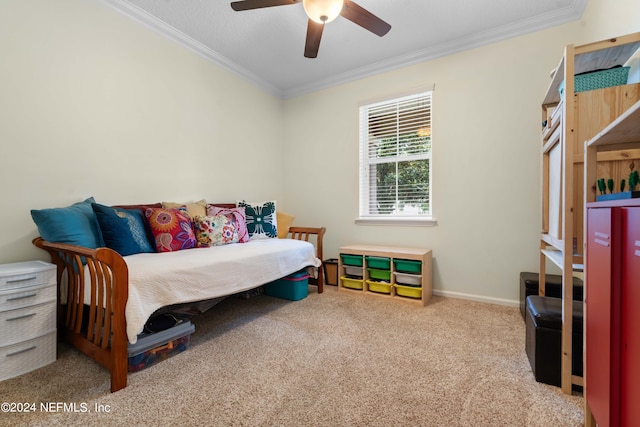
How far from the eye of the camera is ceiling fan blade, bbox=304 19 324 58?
6.38ft

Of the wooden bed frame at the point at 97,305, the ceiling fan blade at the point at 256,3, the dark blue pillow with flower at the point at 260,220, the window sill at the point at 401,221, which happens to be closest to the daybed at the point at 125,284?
the wooden bed frame at the point at 97,305

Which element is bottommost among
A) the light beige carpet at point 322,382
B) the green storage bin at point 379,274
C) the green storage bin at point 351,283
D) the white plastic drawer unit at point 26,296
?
the light beige carpet at point 322,382

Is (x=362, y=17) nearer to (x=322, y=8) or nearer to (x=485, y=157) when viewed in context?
(x=322, y=8)

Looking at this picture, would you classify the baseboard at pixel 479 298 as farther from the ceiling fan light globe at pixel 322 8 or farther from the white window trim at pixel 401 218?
the ceiling fan light globe at pixel 322 8

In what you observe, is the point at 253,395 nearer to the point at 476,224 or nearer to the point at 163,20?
the point at 476,224

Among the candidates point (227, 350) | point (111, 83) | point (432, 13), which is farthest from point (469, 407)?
point (111, 83)

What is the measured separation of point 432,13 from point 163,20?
2318 millimetres

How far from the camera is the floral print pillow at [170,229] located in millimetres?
2156

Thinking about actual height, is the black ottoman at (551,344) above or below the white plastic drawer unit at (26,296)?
below

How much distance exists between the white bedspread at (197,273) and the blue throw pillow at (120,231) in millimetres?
87

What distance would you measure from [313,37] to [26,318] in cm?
246

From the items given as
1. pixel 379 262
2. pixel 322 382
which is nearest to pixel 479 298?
pixel 379 262

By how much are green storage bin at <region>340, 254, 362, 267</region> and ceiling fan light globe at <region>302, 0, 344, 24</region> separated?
2117 mm

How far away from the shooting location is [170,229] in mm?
2207
